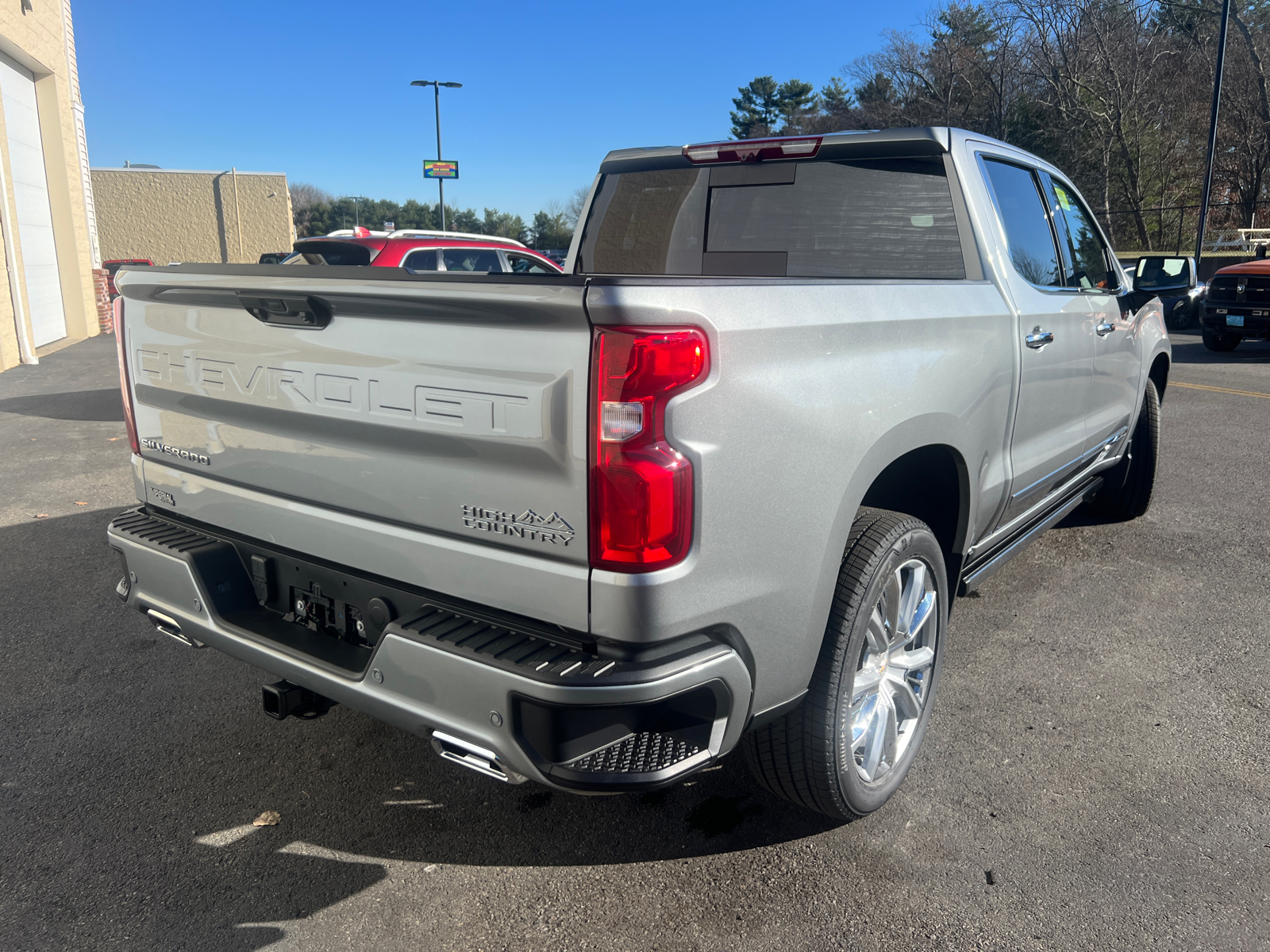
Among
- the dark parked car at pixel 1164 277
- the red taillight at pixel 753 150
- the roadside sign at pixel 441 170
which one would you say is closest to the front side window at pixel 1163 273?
the dark parked car at pixel 1164 277

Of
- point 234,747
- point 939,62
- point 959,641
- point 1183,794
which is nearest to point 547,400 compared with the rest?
point 234,747

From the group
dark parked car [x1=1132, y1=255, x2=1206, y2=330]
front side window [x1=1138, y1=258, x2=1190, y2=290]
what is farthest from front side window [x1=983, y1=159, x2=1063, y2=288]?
front side window [x1=1138, y1=258, x2=1190, y2=290]

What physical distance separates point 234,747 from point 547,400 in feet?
6.58

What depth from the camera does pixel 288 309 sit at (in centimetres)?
223

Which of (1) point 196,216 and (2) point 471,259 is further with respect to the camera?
(1) point 196,216

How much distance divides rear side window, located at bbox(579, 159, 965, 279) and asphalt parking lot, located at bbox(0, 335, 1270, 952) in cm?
167

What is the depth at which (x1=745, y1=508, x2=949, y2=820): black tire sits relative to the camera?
91.7 inches

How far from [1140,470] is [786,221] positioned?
315 centimetres

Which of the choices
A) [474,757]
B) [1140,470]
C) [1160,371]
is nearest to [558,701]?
[474,757]

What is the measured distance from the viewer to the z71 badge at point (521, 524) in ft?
6.09

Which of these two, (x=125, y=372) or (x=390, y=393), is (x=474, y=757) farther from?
(x=125, y=372)

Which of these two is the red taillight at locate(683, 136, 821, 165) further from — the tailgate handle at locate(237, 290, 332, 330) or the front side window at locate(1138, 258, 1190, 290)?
the front side window at locate(1138, 258, 1190, 290)

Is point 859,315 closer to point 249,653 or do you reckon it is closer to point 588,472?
point 588,472

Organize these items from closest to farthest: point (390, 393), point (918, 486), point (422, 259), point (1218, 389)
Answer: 1. point (390, 393)
2. point (918, 486)
3. point (422, 259)
4. point (1218, 389)
